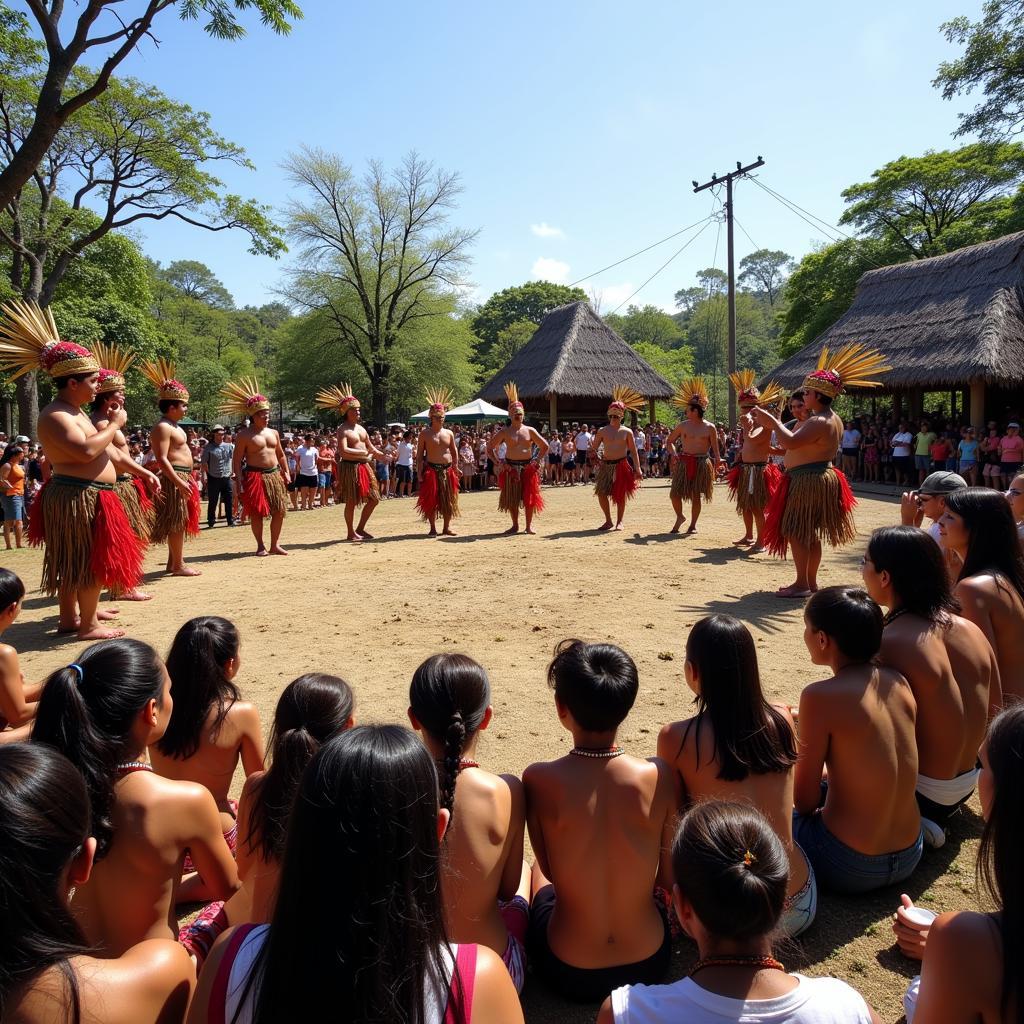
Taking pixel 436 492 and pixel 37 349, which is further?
pixel 436 492

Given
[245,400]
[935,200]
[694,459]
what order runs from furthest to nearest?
1. [935,200]
2. [694,459]
3. [245,400]

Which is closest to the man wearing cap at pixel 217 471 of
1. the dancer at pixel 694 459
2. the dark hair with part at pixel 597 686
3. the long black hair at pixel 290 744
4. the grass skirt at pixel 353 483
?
the grass skirt at pixel 353 483

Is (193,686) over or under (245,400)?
under

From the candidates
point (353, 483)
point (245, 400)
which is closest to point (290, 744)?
point (245, 400)

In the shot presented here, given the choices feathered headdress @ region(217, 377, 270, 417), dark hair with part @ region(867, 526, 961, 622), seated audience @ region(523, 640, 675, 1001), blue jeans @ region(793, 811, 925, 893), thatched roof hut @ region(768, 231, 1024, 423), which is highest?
thatched roof hut @ region(768, 231, 1024, 423)

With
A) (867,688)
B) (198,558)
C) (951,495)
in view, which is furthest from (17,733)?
(198,558)

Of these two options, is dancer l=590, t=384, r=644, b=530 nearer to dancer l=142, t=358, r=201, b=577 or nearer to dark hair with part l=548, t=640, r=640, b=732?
dancer l=142, t=358, r=201, b=577

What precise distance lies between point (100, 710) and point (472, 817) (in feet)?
3.18

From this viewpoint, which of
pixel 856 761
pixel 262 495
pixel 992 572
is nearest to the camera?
pixel 856 761

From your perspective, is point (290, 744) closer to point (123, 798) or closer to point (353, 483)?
point (123, 798)

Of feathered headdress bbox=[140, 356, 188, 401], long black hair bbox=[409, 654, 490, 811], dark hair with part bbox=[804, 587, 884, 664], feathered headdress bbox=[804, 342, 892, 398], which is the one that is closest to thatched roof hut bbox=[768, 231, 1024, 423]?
feathered headdress bbox=[804, 342, 892, 398]

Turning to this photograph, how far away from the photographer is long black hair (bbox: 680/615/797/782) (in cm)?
223

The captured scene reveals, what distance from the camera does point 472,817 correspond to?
1.98 metres

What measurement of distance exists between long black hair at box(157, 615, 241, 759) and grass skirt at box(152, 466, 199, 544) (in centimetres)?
595
